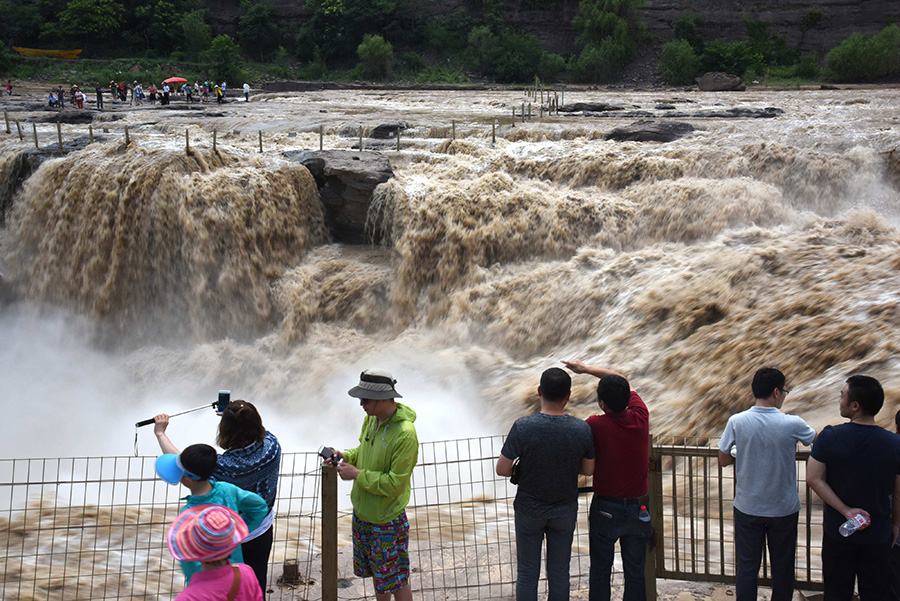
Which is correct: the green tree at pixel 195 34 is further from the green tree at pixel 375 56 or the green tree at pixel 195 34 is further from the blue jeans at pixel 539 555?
the blue jeans at pixel 539 555

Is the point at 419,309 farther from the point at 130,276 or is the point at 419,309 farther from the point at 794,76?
the point at 794,76

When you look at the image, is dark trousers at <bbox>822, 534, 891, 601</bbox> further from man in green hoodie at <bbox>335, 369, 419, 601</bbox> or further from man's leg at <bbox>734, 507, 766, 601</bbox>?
man in green hoodie at <bbox>335, 369, 419, 601</bbox>

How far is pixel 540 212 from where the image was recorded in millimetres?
12414

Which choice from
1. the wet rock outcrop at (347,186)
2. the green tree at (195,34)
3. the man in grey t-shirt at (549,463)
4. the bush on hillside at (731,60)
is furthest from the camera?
the green tree at (195,34)

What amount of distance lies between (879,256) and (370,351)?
22.4 ft

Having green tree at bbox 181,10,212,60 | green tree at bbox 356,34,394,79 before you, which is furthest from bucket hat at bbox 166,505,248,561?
green tree at bbox 181,10,212,60

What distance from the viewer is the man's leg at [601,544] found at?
3846 mm

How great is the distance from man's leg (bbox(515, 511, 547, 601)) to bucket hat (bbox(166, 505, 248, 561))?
1483mm

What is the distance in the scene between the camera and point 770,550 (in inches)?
153

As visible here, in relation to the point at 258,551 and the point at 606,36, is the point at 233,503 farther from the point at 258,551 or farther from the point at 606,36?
the point at 606,36

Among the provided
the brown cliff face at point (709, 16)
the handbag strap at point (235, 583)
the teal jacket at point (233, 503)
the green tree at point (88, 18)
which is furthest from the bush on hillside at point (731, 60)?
the handbag strap at point (235, 583)

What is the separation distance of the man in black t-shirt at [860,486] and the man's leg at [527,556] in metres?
1.35

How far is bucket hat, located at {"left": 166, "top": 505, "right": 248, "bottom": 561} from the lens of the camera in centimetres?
292

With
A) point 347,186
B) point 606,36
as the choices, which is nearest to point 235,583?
point 347,186
